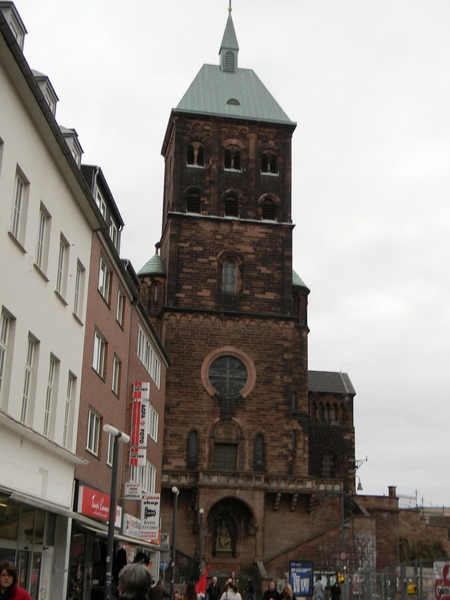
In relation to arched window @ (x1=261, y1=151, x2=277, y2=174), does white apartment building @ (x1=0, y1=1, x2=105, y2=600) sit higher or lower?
lower

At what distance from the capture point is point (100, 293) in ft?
86.2

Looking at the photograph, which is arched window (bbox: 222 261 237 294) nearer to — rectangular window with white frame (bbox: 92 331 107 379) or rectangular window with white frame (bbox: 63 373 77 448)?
rectangular window with white frame (bbox: 92 331 107 379)

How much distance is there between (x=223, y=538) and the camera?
50000 millimetres

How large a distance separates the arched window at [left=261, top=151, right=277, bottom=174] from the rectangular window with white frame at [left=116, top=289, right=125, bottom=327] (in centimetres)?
3080

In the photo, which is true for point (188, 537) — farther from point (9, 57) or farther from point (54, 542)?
point (9, 57)

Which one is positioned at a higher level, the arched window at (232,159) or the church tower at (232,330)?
the arched window at (232,159)

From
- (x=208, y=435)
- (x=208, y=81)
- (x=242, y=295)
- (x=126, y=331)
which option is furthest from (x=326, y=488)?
(x=208, y=81)

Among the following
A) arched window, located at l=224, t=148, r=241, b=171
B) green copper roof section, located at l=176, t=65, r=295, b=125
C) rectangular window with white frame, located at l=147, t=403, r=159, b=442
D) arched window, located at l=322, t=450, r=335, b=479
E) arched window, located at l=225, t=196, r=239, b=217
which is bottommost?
rectangular window with white frame, located at l=147, t=403, r=159, b=442

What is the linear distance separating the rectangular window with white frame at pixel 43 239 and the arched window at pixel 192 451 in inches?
1313

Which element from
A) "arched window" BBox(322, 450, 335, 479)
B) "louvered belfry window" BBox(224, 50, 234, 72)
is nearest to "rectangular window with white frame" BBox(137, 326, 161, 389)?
"arched window" BBox(322, 450, 335, 479)

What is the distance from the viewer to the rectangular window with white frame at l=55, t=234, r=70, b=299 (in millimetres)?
21812

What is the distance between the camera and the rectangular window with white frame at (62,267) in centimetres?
2181

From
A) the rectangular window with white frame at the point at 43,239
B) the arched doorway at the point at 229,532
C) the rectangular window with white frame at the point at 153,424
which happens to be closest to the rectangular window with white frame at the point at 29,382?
the rectangular window with white frame at the point at 43,239

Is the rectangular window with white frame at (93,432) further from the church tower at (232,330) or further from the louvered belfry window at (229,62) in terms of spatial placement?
the louvered belfry window at (229,62)
